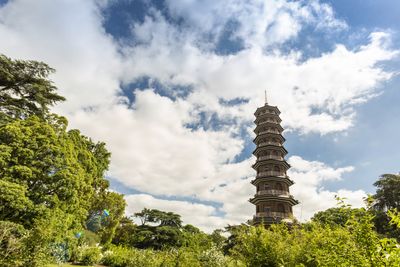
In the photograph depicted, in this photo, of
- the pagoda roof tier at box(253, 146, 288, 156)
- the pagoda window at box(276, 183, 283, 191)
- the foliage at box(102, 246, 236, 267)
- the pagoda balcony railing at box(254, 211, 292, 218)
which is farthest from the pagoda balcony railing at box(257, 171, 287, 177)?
the foliage at box(102, 246, 236, 267)

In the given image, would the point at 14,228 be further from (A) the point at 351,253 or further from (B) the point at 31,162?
(A) the point at 351,253

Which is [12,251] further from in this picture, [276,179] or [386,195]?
[386,195]

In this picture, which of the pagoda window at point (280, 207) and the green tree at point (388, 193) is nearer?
the pagoda window at point (280, 207)

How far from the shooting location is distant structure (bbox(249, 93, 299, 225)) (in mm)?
31094

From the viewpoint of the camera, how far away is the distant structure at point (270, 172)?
31094mm

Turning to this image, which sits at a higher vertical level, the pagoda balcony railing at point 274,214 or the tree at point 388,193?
the tree at point 388,193

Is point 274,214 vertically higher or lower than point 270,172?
lower

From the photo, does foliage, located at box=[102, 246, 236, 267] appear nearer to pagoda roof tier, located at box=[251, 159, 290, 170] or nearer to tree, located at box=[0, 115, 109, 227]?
tree, located at box=[0, 115, 109, 227]

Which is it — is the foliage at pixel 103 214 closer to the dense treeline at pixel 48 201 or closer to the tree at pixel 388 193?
the dense treeline at pixel 48 201

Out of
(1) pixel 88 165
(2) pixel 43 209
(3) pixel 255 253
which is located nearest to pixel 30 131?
(2) pixel 43 209

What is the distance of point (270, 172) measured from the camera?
3328 cm

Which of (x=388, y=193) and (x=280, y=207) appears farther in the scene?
(x=388, y=193)

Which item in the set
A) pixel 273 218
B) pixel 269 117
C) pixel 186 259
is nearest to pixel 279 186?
pixel 273 218

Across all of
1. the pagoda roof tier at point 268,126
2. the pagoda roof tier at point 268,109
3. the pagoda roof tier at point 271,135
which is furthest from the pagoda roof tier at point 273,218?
the pagoda roof tier at point 268,109
